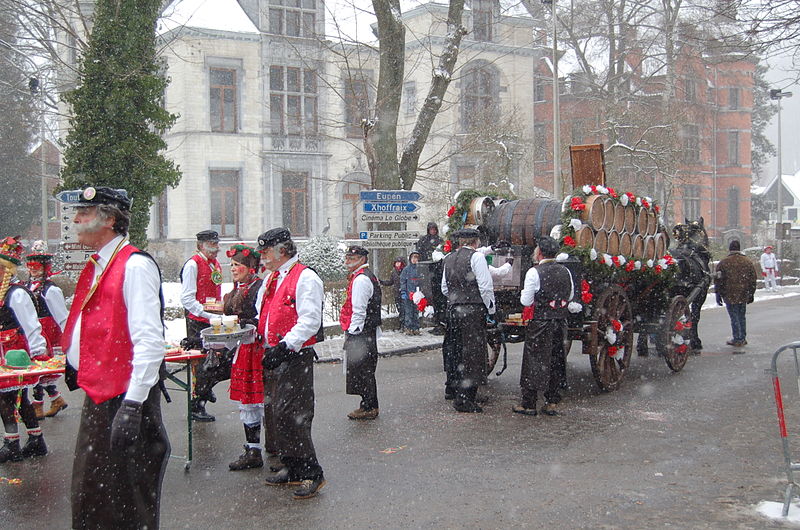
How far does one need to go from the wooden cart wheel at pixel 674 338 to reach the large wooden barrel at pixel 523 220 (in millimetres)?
2239

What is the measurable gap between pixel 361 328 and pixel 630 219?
4.22 meters

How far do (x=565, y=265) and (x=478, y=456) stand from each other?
9.04 ft

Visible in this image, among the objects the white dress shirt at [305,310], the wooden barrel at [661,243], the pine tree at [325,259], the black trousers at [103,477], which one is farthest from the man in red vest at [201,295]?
the pine tree at [325,259]

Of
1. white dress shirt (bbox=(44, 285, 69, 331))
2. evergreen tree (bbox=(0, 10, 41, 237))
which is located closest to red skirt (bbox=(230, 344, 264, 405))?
white dress shirt (bbox=(44, 285, 69, 331))

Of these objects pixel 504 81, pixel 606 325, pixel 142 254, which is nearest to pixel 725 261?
pixel 606 325

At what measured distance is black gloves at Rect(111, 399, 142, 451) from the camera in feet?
12.0

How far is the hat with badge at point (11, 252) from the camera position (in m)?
6.72

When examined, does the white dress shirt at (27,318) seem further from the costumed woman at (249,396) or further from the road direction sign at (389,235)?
the road direction sign at (389,235)

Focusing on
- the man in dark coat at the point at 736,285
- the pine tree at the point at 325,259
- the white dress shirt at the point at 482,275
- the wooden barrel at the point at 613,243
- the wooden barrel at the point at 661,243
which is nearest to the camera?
the white dress shirt at the point at 482,275

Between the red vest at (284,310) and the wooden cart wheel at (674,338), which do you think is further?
the wooden cart wheel at (674,338)

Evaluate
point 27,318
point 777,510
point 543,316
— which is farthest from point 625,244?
point 27,318

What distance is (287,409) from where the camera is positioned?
225 inches

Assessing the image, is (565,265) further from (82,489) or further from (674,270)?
(82,489)

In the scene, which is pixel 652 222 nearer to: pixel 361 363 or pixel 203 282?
pixel 361 363
